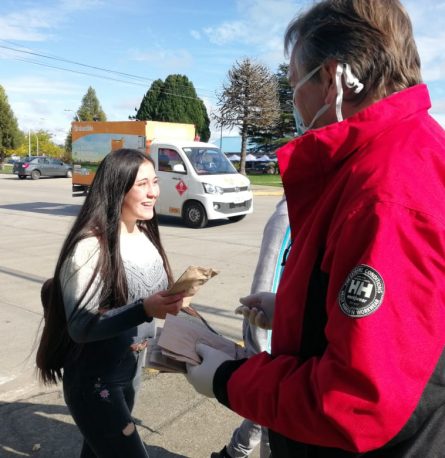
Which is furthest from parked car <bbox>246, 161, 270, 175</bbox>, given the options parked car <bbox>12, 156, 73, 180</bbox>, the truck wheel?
the truck wheel

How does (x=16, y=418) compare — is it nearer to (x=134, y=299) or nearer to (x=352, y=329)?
(x=134, y=299)

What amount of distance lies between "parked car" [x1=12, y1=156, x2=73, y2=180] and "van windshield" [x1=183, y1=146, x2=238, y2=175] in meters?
23.5

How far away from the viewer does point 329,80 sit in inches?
45.4

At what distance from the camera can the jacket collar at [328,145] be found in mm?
1048

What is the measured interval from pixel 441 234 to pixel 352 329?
0.24 meters

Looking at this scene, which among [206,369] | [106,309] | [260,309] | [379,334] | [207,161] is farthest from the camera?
[207,161]

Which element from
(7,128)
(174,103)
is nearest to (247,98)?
(174,103)

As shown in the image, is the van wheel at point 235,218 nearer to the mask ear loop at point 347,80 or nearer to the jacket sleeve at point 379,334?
the mask ear loop at point 347,80

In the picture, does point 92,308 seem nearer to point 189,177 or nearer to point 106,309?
point 106,309

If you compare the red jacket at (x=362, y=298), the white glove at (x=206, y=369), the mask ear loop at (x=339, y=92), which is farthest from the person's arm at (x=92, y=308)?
the mask ear loop at (x=339, y=92)

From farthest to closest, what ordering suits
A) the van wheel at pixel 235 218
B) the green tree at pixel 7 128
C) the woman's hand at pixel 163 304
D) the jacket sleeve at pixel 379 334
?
1. the green tree at pixel 7 128
2. the van wheel at pixel 235 218
3. the woman's hand at pixel 163 304
4. the jacket sleeve at pixel 379 334

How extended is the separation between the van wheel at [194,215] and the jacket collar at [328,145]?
10.5m

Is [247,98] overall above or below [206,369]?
above

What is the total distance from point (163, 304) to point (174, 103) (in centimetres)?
4661
